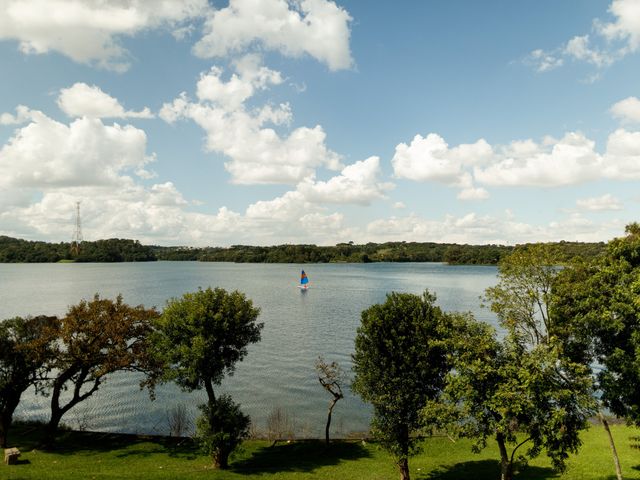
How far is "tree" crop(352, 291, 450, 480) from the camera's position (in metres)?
29.6

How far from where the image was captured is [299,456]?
3625 cm

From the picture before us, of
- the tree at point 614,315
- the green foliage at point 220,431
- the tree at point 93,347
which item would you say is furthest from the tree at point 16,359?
the tree at point 614,315

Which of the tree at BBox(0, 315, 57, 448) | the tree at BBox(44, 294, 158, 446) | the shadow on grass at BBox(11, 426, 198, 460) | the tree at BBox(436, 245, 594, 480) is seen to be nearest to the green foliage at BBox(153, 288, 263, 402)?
the tree at BBox(44, 294, 158, 446)

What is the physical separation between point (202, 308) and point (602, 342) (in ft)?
91.0

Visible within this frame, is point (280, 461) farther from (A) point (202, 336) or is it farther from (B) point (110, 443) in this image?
(B) point (110, 443)

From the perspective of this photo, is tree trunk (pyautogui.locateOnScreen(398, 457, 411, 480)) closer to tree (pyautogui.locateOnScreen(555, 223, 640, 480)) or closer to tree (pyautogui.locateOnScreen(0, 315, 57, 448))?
→ tree (pyautogui.locateOnScreen(555, 223, 640, 480))

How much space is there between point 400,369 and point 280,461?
540 inches

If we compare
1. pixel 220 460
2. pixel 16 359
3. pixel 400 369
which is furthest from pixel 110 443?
pixel 400 369

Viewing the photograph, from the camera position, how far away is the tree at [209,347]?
33094mm

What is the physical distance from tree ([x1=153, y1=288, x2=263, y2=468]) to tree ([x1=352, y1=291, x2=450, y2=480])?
10595 millimetres

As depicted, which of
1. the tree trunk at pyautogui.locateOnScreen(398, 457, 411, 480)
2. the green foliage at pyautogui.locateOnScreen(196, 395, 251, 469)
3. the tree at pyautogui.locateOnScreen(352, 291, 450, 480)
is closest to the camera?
the tree at pyautogui.locateOnScreen(352, 291, 450, 480)

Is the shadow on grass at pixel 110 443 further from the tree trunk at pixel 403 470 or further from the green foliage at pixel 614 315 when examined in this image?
the green foliage at pixel 614 315

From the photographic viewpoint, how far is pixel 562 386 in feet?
73.9

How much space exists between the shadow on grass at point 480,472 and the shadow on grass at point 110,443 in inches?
777
